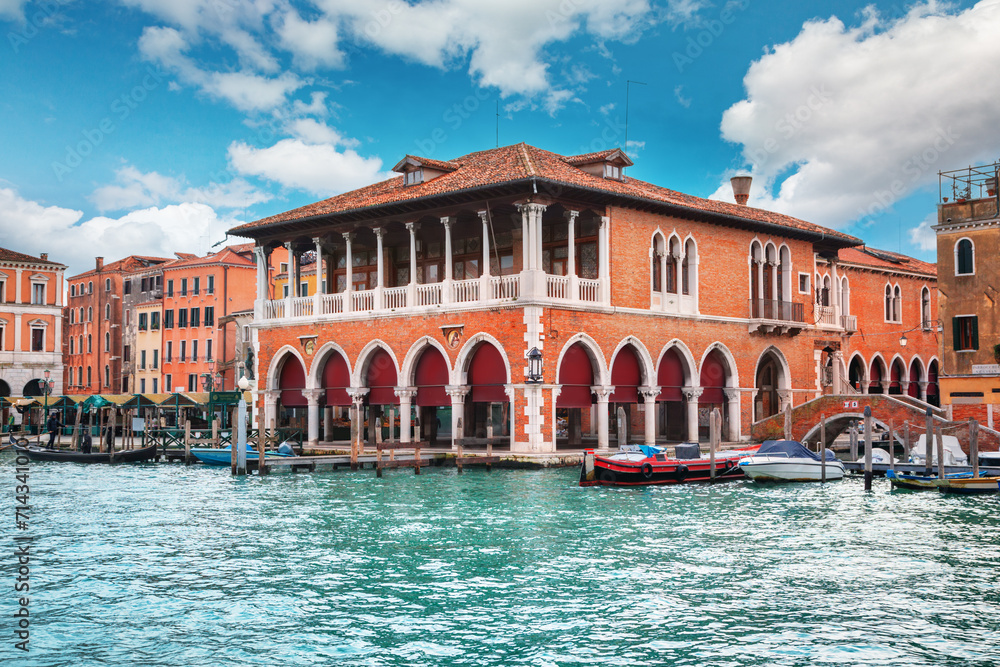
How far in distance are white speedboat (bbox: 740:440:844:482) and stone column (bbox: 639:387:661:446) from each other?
5174 mm

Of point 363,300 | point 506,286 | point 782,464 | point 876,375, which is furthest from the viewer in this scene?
point 876,375

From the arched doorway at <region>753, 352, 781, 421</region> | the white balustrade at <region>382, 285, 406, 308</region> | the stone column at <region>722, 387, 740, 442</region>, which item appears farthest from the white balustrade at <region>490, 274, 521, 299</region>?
the arched doorway at <region>753, 352, 781, 421</region>

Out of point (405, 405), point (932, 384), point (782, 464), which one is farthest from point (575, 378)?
point (932, 384)

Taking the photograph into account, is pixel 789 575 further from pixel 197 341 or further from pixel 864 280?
pixel 197 341

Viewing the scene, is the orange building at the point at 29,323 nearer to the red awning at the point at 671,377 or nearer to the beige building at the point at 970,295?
the red awning at the point at 671,377

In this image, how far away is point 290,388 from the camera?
32.6 m

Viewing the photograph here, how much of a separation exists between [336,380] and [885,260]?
27.6 metres

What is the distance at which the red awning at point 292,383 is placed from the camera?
32.2m

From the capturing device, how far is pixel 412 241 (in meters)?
28.3

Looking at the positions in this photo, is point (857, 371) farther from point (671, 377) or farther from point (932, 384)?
point (671, 377)

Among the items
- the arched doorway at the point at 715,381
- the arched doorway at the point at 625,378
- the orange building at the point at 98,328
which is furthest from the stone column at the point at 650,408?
the orange building at the point at 98,328

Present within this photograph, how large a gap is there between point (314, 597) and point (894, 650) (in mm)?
5917

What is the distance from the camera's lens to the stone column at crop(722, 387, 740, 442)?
104 ft

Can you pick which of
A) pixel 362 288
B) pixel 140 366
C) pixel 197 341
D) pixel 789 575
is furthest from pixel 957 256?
pixel 140 366
